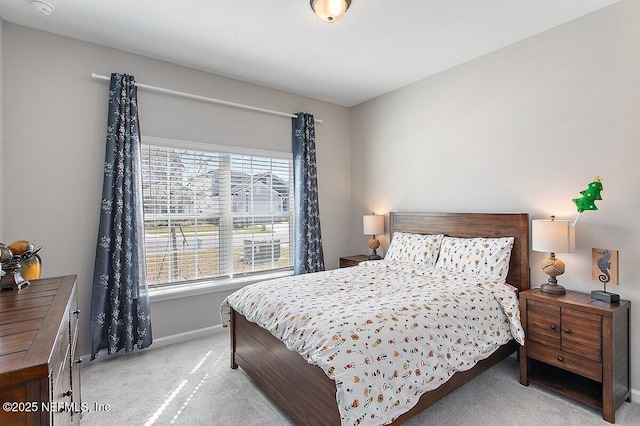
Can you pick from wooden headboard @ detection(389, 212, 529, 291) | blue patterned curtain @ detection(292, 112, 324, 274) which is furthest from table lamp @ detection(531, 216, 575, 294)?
blue patterned curtain @ detection(292, 112, 324, 274)

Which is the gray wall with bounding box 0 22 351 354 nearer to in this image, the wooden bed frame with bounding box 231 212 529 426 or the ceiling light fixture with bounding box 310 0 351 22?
the wooden bed frame with bounding box 231 212 529 426

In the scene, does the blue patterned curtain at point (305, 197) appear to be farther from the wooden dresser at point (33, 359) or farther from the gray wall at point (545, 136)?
the wooden dresser at point (33, 359)

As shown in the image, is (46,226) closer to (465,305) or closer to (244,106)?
(244,106)

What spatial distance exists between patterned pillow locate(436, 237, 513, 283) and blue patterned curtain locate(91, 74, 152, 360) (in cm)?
278

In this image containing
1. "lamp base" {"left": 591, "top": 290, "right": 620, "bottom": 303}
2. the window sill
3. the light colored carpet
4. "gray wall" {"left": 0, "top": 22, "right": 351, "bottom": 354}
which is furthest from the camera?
the window sill

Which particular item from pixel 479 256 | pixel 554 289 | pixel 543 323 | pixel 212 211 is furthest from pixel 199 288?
pixel 554 289

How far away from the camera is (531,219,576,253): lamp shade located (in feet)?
7.52

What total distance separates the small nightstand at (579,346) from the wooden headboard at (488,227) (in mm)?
269

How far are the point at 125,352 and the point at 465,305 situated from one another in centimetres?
285

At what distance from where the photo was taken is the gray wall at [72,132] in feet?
8.21

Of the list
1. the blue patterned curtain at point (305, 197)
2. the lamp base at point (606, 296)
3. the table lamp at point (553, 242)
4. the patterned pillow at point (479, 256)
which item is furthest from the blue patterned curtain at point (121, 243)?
the lamp base at point (606, 296)

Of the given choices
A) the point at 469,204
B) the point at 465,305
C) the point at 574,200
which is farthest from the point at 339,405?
the point at 469,204

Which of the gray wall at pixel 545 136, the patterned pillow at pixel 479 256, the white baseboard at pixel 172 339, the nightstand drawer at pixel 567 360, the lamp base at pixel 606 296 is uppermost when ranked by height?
the gray wall at pixel 545 136

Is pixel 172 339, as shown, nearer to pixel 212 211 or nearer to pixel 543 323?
pixel 212 211
